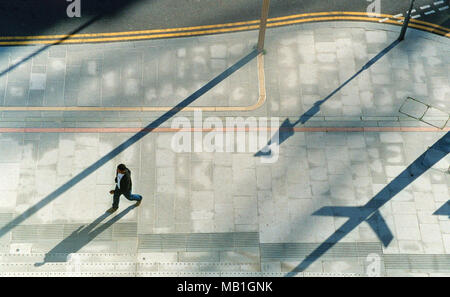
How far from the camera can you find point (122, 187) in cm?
1380

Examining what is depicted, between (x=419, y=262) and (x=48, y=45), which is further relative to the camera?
(x=48, y=45)

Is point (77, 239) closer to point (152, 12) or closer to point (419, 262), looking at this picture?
point (152, 12)

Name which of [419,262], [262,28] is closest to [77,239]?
[262,28]

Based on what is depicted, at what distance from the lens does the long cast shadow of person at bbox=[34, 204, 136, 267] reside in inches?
567

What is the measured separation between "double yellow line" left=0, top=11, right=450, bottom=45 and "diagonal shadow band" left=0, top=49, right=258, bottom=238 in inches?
55.9

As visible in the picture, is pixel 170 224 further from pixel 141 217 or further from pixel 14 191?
pixel 14 191

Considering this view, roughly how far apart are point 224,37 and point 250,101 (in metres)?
2.63

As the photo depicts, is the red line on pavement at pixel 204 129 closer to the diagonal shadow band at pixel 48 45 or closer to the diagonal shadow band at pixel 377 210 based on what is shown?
the diagonal shadow band at pixel 377 210

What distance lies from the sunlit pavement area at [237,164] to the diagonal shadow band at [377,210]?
0.13ft

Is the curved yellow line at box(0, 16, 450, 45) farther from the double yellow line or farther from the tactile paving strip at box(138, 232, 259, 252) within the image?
the tactile paving strip at box(138, 232, 259, 252)

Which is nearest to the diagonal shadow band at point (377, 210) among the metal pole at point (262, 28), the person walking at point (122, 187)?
the person walking at point (122, 187)

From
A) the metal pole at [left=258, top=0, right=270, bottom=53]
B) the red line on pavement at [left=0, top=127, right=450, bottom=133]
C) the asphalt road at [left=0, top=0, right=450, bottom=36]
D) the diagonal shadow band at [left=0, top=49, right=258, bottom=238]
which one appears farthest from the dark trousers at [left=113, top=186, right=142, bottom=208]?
the metal pole at [left=258, top=0, right=270, bottom=53]

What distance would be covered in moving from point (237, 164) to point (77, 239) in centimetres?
503

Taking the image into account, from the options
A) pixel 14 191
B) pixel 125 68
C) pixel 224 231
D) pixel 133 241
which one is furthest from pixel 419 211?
pixel 14 191
